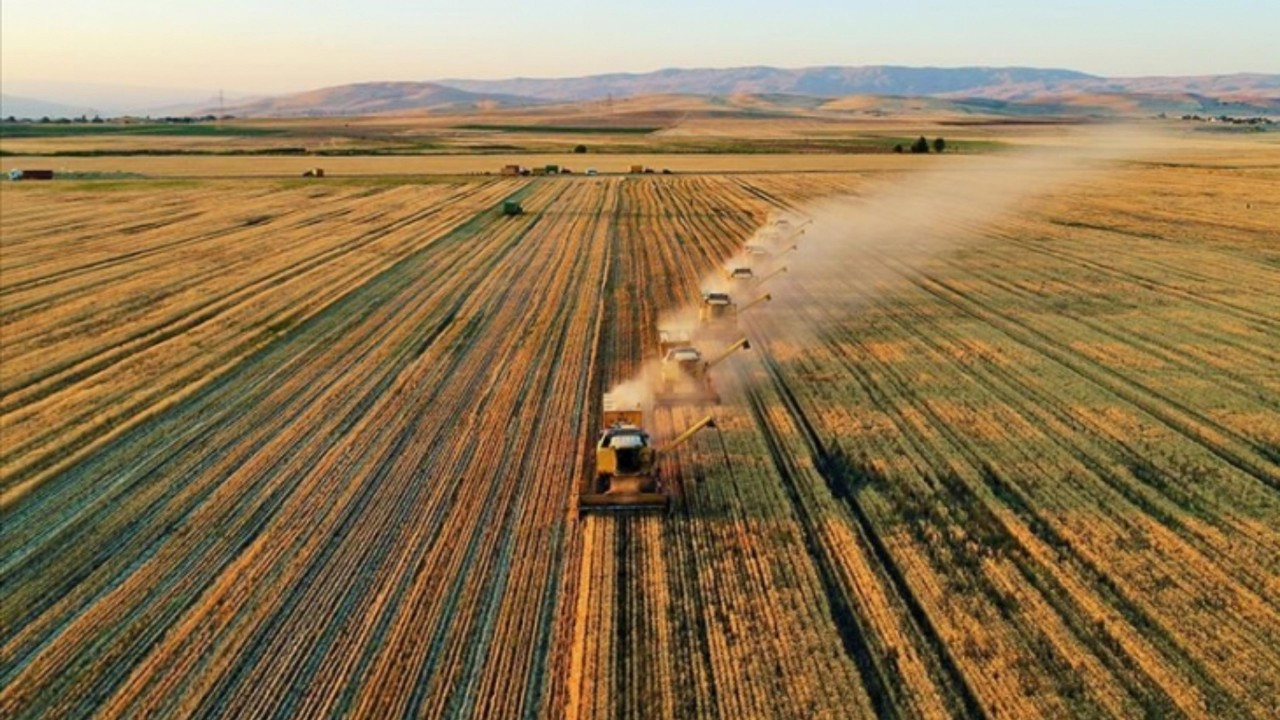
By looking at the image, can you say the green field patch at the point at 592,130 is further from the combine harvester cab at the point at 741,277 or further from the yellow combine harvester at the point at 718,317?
the yellow combine harvester at the point at 718,317

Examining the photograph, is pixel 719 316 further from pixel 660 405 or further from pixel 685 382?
pixel 660 405

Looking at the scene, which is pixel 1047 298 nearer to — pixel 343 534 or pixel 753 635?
pixel 753 635

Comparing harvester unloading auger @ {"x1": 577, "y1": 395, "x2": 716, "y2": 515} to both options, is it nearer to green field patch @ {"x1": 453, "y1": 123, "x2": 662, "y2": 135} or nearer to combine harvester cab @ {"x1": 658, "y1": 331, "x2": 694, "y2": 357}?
combine harvester cab @ {"x1": 658, "y1": 331, "x2": 694, "y2": 357}

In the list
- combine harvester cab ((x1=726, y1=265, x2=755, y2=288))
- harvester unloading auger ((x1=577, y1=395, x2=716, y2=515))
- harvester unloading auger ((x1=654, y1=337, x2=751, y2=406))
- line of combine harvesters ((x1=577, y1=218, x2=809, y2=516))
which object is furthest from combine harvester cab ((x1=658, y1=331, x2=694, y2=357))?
combine harvester cab ((x1=726, y1=265, x2=755, y2=288))

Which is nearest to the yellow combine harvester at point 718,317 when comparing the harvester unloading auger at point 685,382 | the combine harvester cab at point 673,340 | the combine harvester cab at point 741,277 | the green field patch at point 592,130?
the combine harvester cab at point 673,340

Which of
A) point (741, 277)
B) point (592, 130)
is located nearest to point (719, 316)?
point (741, 277)

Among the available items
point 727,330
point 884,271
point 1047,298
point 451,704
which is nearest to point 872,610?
point 451,704

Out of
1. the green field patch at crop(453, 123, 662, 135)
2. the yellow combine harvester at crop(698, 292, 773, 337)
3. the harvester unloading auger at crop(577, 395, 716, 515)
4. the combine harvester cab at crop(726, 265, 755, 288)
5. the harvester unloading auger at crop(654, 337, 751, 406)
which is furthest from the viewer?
the green field patch at crop(453, 123, 662, 135)
